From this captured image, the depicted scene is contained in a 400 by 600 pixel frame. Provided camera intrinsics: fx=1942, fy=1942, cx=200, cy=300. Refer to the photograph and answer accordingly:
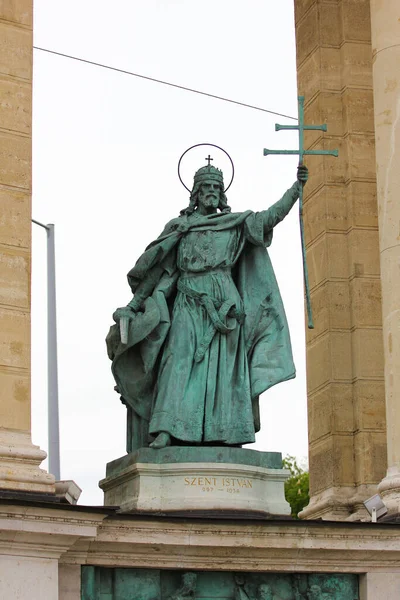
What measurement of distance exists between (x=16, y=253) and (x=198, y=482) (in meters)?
2.97

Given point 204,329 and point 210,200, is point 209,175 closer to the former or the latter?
point 210,200

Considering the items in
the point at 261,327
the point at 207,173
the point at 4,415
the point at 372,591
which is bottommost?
the point at 372,591

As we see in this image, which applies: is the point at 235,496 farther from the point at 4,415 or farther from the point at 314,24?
the point at 314,24

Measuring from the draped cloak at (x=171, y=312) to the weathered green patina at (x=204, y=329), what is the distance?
1 centimetres

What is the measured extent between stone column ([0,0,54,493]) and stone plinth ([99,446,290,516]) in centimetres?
128

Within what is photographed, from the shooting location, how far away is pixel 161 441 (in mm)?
20047

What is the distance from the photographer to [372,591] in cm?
1986

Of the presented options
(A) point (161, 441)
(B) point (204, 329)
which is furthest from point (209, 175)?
(A) point (161, 441)

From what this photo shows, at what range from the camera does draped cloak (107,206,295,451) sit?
2075 cm

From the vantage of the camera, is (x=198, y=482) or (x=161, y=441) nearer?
(x=198, y=482)

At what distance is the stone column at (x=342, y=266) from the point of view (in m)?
23.3

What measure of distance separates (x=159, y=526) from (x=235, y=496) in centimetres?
113

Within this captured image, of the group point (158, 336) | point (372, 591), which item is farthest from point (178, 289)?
point (372, 591)

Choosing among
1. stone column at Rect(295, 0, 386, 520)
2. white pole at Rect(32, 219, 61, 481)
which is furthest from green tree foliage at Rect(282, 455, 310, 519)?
stone column at Rect(295, 0, 386, 520)
